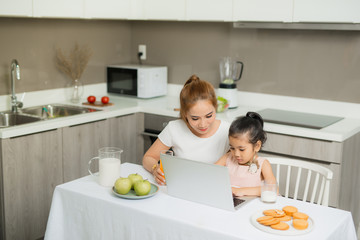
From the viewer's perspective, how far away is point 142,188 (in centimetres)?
199

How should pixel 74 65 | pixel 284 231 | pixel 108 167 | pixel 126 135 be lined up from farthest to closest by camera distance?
1. pixel 74 65
2. pixel 126 135
3. pixel 108 167
4. pixel 284 231

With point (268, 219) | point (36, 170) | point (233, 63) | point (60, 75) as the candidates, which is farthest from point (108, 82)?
point (268, 219)

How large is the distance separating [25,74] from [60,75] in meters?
0.33

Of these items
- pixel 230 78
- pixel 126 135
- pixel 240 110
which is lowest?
pixel 126 135

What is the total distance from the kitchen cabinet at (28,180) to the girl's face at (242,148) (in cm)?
134

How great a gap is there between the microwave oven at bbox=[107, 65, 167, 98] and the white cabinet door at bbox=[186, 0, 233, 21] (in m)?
0.59

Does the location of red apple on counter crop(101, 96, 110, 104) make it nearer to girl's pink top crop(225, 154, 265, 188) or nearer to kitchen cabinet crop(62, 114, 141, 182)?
kitchen cabinet crop(62, 114, 141, 182)

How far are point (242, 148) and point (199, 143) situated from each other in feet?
1.31

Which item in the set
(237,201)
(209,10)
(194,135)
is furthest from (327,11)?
(237,201)

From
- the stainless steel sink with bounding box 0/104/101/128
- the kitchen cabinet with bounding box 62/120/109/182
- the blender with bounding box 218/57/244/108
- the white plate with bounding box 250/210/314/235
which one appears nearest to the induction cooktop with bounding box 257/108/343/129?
the blender with bounding box 218/57/244/108

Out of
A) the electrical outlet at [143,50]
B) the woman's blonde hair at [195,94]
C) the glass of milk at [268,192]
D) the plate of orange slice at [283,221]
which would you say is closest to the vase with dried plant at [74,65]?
the electrical outlet at [143,50]

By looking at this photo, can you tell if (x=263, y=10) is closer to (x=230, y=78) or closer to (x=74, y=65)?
(x=230, y=78)

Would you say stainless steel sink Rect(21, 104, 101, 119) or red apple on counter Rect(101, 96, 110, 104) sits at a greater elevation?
red apple on counter Rect(101, 96, 110, 104)

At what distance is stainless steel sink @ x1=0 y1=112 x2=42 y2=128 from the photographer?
3309 mm
